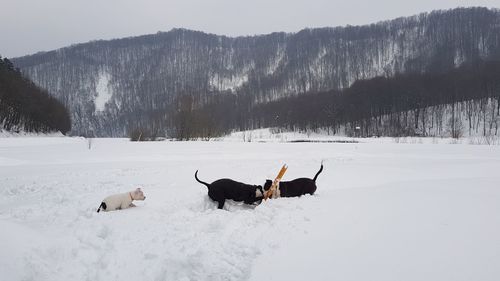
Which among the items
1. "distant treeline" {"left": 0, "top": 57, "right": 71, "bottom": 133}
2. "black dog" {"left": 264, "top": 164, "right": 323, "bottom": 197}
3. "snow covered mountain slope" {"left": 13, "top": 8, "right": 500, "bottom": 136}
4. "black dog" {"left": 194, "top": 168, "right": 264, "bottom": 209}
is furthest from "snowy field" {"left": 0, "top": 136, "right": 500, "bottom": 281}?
"snow covered mountain slope" {"left": 13, "top": 8, "right": 500, "bottom": 136}

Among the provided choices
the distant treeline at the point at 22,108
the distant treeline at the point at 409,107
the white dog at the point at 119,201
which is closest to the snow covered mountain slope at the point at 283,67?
the distant treeline at the point at 409,107

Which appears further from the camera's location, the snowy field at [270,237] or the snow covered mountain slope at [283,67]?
the snow covered mountain slope at [283,67]

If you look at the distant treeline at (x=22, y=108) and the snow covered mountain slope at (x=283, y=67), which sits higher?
the snow covered mountain slope at (x=283, y=67)

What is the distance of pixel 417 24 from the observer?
156m

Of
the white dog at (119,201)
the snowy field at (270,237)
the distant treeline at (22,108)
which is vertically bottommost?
the snowy field at (270,237)

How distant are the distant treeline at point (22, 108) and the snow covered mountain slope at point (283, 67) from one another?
53.8 m

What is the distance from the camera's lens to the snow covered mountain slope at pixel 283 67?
129 m

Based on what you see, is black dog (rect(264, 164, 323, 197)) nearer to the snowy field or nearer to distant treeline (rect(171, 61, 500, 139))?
the snowy field

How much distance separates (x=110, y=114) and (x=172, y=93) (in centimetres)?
3231

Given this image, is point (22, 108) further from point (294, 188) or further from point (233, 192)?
point (294, 188)

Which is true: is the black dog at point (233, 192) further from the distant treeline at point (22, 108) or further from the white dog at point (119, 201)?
the distant treeline at point (22, 108)

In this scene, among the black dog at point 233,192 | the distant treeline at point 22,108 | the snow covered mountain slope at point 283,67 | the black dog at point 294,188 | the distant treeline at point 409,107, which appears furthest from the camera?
the snow covered mountain slope at point 283,67

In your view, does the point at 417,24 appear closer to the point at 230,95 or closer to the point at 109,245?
the point at 230,95

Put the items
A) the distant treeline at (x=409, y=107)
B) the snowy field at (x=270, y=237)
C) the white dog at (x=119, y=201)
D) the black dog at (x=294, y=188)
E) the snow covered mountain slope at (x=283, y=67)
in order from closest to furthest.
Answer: the snowy field at (x=270, y=237)
the white dog at (x=119, y=201)
the black dog at (x=294, y=188)
the distant treeline at (x=409, y=107)
the snow covered mountain slope at (x=283, y=67)
